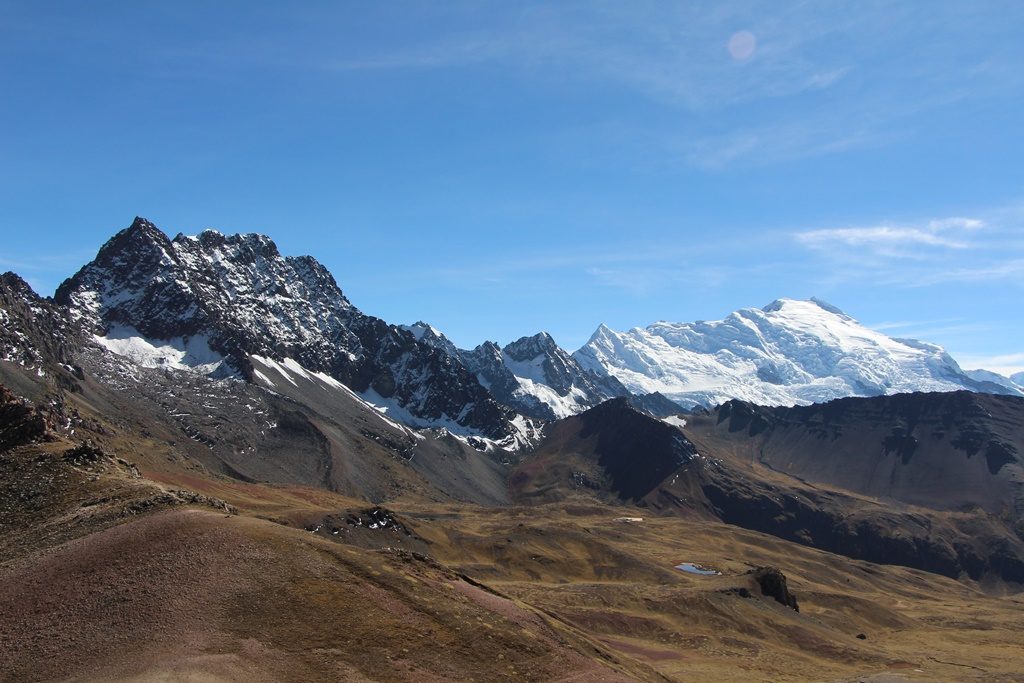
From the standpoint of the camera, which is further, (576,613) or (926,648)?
(926,648)

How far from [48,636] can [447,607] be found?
102 feet

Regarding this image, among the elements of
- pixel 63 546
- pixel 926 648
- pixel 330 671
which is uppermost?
pixel 63 546

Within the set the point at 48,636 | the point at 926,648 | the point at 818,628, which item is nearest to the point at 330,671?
the point at 48,636

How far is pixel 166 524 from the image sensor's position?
78.3 m

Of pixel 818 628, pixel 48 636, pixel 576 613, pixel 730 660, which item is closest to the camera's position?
pixel 48 636

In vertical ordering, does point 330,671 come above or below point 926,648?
above

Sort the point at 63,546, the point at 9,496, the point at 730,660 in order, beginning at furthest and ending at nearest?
the point at 730,660, the point at 9,496, the point at 63,546

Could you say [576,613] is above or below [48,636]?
below

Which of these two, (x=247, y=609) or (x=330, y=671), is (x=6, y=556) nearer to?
(x=247, y=609)

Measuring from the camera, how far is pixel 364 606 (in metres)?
74.6

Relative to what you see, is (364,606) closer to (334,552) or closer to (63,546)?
(334,552)

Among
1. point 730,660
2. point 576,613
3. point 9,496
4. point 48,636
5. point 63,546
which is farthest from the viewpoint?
point 576,613

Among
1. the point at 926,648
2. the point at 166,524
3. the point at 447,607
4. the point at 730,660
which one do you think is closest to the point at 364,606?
the point at 447,607

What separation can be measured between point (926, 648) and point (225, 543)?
169 m
